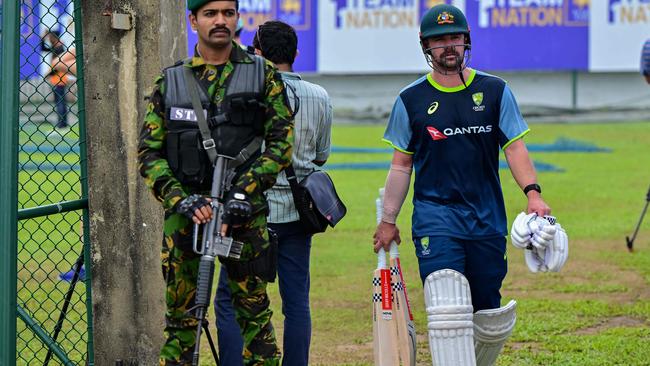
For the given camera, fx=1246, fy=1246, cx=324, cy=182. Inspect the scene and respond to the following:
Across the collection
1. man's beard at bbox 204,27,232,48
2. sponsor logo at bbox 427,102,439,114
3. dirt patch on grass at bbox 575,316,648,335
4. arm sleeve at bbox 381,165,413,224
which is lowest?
dirt patch on grass at bbox 575,316,648,335

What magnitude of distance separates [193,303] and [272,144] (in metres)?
0.81

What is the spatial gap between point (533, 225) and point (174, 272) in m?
1.72

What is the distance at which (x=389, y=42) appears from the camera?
27.8m

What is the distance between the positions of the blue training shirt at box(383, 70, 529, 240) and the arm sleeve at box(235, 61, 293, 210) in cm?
89

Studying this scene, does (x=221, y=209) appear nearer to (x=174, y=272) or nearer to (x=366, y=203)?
(x=174, y=272)

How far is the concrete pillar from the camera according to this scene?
6602 millimetres

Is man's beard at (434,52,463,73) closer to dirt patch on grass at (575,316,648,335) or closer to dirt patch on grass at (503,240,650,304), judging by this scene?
dirt patch on grass at (575,316,648,335)

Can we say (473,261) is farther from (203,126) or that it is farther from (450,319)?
(203,126)

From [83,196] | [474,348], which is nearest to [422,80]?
[474,348]

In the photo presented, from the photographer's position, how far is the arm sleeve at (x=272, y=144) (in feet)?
18.1

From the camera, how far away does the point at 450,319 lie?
608 centimetres

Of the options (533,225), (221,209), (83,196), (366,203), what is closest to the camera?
(221,209)

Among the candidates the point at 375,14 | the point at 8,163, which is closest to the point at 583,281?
the point at 8,163

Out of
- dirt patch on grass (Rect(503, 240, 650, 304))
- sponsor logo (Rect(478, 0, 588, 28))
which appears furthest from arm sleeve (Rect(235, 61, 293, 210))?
sponsor logo (Rect(478, 0, 588, 28))
